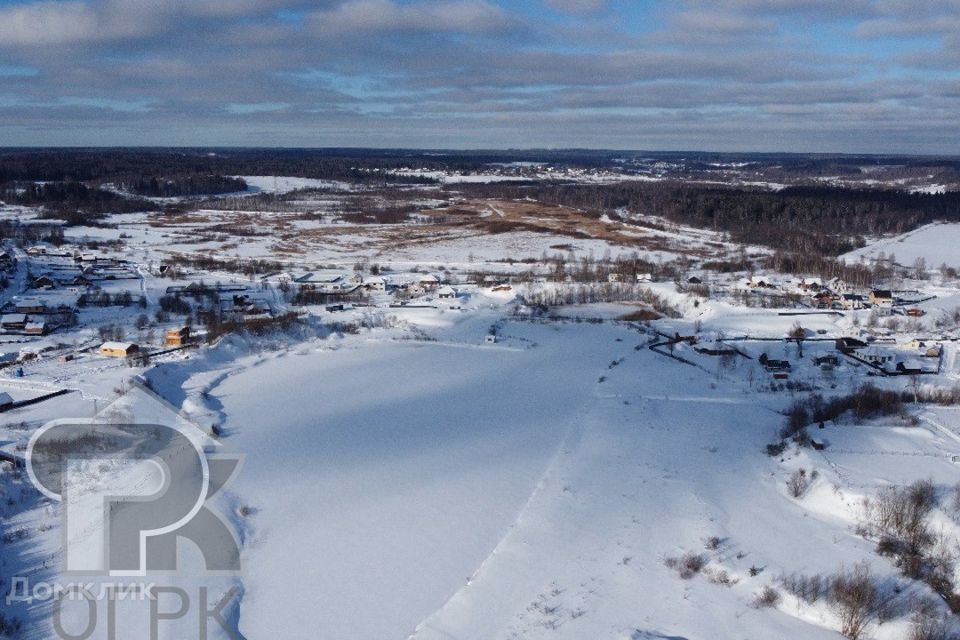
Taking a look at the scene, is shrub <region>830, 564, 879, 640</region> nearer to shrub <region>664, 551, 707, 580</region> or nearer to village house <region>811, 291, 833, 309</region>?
shrub <region>664, 551, 707, 580</region>

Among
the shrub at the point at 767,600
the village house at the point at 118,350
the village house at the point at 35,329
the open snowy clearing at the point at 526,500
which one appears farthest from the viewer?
the village house at the point at 35,329

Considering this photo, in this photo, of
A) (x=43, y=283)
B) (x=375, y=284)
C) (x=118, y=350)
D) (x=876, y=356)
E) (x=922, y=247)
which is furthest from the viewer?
(x=922, y=247)

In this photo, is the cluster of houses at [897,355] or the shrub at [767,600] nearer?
the shrub at [767,600]

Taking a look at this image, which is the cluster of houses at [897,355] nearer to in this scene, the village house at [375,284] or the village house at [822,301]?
the village house at [822,301]

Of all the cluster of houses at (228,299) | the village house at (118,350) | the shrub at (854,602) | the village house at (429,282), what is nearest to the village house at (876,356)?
the shrub at (854,602)

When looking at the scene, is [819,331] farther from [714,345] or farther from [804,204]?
[804,204]

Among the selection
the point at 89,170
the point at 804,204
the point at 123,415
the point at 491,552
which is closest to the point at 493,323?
the point at 123,415

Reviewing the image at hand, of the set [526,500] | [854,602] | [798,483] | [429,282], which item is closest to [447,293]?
[429,282]

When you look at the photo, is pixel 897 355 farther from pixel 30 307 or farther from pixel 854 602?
pixel 30 307

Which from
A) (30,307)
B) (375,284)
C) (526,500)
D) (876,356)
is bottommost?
→ (526,500)

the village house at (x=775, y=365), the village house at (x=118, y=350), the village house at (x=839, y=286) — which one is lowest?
the village house at (x=775, y=365)
